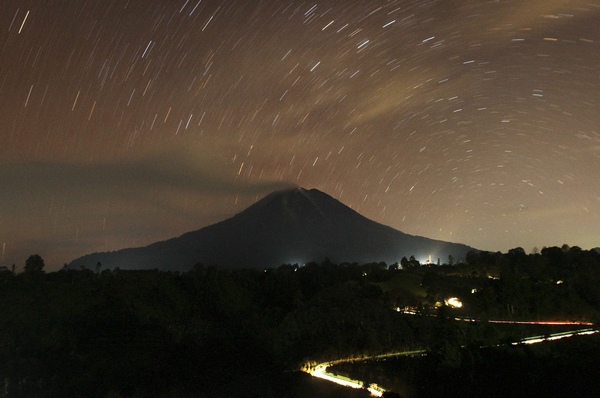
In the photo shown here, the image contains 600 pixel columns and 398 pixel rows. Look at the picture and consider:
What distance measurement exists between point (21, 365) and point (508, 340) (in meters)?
20.5

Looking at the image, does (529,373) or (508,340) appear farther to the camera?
(508,340)

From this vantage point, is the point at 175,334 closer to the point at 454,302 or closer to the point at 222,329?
the point at 222,329

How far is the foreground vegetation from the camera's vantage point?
2052 cm

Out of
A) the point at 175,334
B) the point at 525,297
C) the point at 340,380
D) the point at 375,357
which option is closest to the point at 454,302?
the point at 525,297

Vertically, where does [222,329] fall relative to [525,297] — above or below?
below

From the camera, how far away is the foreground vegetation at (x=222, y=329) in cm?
2052

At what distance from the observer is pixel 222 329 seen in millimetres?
30891

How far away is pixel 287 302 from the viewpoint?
39.9 metres

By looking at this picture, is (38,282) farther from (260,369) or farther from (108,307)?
(260,369)

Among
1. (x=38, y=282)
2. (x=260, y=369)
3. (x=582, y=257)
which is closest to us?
(x=260, y=369)

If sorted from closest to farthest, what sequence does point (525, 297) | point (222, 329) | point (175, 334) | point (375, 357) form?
1. point (375, 357)
2. point (175, 334)
3. point (222, 329)
4. point (525, 297)

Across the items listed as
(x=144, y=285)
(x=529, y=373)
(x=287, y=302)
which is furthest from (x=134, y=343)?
(x=529, y=373)

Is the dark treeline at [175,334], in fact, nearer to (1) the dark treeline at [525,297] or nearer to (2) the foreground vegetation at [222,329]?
(2) the foreground vegetation at [222,329]

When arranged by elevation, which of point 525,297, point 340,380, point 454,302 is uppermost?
point 525,297
